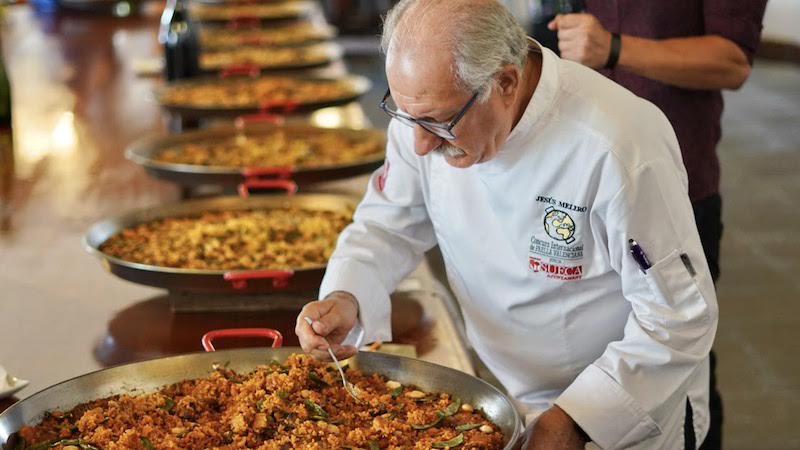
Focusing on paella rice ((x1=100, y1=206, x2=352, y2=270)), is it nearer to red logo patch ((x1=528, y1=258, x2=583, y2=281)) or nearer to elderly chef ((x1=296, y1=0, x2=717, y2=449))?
elderly chef ((x1=296, y1=0, x2=717, y2=449))

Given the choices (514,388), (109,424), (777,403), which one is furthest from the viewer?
(777,403)

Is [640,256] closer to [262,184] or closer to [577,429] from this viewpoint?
[577,429]

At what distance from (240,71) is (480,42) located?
2.79 meters

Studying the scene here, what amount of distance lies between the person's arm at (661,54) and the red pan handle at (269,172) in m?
0.82

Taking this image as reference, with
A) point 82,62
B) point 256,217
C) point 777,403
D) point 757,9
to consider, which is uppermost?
point 757,9

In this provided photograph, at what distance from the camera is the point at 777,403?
156 inches

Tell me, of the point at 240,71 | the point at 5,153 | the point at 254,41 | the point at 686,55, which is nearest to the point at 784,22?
the point at 254,41

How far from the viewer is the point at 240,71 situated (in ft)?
14.0

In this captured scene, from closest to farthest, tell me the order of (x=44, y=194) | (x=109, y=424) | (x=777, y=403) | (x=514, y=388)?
(x=109, y=424) < (x=514, y=388) < (x=44, y=194) < (x=777, y=403)

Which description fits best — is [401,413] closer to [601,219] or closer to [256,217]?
[601,219]

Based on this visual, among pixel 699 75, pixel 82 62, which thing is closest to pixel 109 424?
pixel 699 75

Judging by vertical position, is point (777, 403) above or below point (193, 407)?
below

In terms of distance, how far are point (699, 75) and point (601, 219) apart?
25.7 inches

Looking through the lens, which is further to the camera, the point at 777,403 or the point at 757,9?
the point at 777,403
